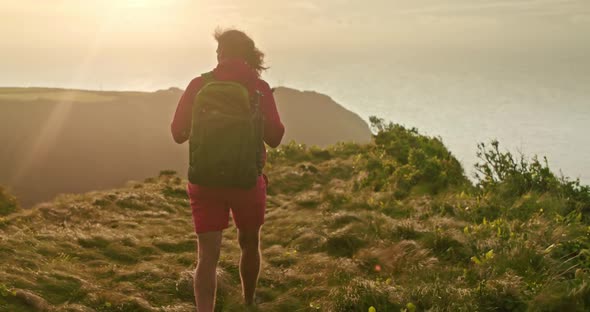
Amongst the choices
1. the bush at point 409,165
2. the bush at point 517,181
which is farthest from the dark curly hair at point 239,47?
the bush at point 409,165

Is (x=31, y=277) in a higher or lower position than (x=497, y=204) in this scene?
lower

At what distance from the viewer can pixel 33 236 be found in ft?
23.5

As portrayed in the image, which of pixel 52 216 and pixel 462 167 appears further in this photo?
pixel 462 167

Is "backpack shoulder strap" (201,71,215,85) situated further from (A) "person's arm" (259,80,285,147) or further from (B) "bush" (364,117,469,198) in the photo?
(B) "bush" (364,117,469,198)

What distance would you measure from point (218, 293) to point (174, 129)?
223 cm

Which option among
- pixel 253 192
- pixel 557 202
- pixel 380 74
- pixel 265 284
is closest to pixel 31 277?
pixel 265 284

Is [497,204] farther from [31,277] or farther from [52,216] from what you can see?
[52,216]

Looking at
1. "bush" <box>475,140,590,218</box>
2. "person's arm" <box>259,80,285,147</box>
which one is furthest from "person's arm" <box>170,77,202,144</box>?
"bush" <box>475,140,590,218</box>

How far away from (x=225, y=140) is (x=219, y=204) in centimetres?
52

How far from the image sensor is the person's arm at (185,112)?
396 centimetres

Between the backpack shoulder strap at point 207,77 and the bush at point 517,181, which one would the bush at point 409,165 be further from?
the backpack shoulder strap at point 207,77

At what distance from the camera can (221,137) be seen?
383 centimetres

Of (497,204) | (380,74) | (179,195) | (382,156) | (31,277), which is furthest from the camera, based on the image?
(380,74)

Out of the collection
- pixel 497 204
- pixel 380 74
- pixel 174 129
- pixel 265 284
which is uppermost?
pixel 380 74
